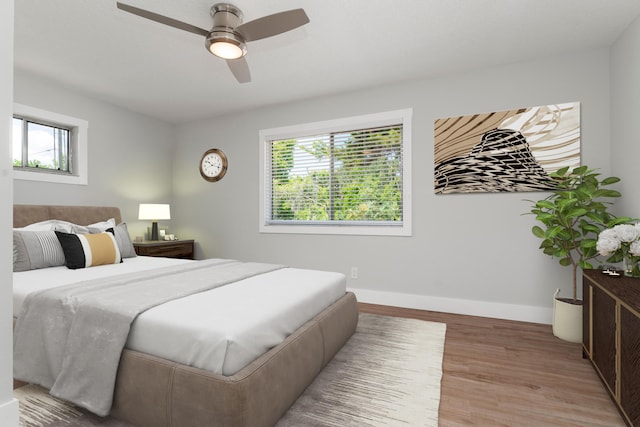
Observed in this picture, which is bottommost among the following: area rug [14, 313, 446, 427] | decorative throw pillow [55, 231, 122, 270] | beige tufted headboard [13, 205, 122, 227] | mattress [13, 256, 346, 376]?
area rug [14, 313, 446, 427]

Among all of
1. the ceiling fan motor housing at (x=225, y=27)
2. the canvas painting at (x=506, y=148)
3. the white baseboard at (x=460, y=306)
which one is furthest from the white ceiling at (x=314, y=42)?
the white baseboard at (x=460, y=306)

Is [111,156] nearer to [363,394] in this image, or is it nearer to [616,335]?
[363,394]

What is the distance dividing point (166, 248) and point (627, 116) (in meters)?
4.96

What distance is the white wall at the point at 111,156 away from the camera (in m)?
3.52

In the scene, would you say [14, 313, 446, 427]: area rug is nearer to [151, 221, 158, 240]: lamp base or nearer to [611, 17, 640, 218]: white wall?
[611, 17, 640, 218]: white wall

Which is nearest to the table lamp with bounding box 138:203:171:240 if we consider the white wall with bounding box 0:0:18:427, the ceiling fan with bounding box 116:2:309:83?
the ceiling fan with bounding box 116:2:309:83

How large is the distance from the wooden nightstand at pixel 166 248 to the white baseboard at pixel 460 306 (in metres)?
2.48

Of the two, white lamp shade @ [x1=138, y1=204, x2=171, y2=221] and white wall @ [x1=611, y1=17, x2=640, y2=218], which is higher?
→ white wall @ [x1=611, y1=17, x2=640, y2=218]

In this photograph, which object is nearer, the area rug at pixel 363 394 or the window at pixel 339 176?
the area rug at pixel 363 394

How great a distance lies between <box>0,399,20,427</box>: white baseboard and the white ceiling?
241 cm

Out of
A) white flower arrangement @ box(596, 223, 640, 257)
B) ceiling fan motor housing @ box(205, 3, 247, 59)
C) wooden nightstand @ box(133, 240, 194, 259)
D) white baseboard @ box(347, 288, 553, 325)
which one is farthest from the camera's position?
wooden nightstand @ box(133, 240, 194, 259)

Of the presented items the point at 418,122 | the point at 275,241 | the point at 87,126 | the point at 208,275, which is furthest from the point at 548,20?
the point at 87,126

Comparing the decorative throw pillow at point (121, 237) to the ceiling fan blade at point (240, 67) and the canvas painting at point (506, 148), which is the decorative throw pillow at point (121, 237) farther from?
the canvas painting at point (506, 148)

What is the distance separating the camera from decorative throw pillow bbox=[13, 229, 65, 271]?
2607mm
